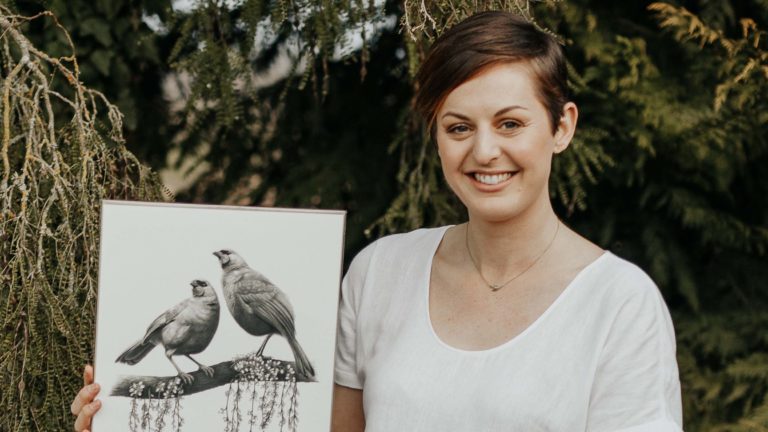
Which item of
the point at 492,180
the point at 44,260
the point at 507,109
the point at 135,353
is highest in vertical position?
the point at 507,109

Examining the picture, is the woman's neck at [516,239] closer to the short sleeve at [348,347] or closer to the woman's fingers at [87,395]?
the short sleeve at [348,347]

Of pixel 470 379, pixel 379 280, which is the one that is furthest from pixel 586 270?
pixel 379 280

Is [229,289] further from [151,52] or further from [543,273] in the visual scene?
[151,52]

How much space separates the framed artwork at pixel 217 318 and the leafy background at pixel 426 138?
1.43ft

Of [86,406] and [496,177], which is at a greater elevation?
[496,177]

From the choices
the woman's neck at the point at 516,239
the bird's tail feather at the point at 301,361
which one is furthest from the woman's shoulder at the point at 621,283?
the bird's tail feather at the point at 301,361

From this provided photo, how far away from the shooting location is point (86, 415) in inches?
53.9

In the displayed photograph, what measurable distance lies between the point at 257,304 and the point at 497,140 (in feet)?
1.50

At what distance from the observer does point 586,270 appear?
136 cm

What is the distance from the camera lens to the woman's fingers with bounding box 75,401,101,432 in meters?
1.36

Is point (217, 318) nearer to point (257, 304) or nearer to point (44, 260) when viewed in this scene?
point (257, 304)

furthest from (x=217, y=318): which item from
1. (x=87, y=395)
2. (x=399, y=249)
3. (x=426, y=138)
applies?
(x=426, y=138)

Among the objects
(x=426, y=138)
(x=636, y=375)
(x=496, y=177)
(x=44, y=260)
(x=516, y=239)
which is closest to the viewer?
(x=636, y=375)

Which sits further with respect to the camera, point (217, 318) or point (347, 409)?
point (347, 409)
